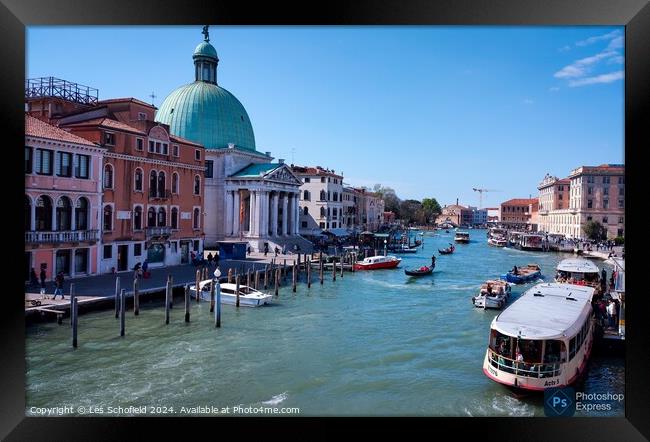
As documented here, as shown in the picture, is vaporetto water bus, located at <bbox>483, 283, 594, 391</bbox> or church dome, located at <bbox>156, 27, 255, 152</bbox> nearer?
vaporetto water bus, located at <bbox>483, 283, 594, 391</bbox>

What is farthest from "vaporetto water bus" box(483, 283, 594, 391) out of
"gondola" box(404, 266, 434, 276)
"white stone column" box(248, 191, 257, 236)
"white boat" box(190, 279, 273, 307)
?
"white stone column" box(248, 191, 257, 236)

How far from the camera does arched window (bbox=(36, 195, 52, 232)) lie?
10930mm

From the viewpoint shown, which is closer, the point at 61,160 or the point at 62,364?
the point at 62,364

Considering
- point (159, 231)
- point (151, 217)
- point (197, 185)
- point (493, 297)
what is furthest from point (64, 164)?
point (493, 297)

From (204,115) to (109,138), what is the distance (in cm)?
1224

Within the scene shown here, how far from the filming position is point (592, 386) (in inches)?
297

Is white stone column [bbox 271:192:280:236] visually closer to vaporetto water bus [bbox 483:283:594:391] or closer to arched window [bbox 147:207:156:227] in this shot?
arched window [bbox 147:207:156:227]

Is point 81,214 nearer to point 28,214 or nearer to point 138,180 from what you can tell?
point 28,214

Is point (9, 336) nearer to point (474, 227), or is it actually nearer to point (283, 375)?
point (283, 375)

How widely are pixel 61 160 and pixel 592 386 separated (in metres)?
11.4

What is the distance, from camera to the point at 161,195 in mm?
15117

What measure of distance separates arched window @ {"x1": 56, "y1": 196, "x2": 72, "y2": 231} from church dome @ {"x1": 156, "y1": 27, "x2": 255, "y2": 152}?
13.6 meters

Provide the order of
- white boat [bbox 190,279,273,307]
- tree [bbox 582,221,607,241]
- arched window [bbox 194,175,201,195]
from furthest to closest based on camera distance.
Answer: tree [bbox 582,221,607,241]
arched window [bbox 194,175,201,195]
white boat [bbox 190,279,273,307]

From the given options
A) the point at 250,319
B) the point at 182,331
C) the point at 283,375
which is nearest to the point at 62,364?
the point at 182,331
